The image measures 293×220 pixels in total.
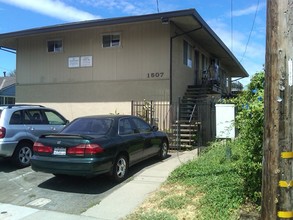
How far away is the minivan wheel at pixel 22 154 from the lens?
31.8ft

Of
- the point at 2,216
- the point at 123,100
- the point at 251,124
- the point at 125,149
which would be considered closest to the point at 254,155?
the point at 251,124

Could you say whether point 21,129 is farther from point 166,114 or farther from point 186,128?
point 166,114

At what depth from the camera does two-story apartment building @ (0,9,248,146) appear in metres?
16.1

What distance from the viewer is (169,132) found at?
1492 centimetres

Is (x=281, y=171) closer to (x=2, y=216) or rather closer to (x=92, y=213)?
(x=92, y=213)

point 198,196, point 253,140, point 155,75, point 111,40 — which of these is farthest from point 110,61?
point 253,140

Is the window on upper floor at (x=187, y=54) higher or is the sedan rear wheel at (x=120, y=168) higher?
the window on upper floor at (x=187, y=54)

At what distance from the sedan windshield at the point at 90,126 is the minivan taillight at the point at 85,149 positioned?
30.6 inches

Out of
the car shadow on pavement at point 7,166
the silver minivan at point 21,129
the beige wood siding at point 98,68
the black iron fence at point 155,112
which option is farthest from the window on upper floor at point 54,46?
the car shadow on pavement at point 7,166

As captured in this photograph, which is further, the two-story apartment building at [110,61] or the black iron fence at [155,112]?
the two-story apartment building at [110,61]

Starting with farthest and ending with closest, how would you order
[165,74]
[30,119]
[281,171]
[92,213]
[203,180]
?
[165,74], [30,119], [203,180], [92,213], [281,171]

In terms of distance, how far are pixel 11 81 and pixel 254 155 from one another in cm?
3902

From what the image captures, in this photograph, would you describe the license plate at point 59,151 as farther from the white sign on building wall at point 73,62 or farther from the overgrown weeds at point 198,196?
the white sign on building wall at point 73,62

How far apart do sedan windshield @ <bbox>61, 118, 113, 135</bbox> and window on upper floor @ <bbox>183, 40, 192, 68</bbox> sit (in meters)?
10.3
